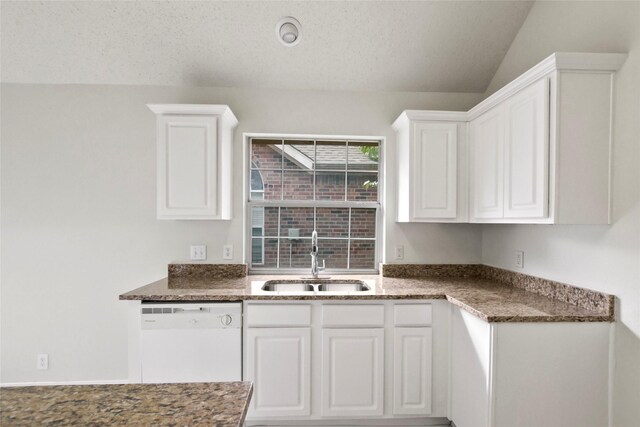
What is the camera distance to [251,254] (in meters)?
3.04

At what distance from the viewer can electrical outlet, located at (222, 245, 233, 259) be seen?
2877 mm

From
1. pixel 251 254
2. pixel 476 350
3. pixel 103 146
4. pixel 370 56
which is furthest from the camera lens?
pixel 251 254

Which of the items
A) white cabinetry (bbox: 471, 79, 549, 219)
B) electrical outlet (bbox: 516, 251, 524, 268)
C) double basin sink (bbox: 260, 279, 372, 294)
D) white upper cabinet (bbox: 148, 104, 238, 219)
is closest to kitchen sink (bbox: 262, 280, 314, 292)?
double basin sink (bbox: 260, 279, 372, 294)

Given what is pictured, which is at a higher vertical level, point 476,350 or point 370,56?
point 370,56

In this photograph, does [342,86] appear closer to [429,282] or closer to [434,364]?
Result: [429,282]

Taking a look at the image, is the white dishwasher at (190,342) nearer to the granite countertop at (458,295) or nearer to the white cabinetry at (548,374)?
the granite countertop at (458,295)

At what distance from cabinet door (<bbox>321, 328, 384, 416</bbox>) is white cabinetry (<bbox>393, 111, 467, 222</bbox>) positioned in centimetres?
95

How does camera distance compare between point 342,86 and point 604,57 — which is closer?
point 604,57

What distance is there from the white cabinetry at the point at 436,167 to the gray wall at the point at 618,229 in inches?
25.1

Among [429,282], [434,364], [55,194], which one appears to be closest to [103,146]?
[55,194]

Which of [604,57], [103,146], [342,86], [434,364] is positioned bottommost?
[434,364]

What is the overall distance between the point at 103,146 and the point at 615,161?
10.8 ft

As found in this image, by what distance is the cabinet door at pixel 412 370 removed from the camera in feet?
7.45

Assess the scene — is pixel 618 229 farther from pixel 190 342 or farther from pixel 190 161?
pixel 190 161
